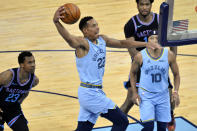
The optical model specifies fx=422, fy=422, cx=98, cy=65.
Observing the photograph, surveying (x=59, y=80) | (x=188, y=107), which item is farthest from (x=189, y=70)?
(x=59, y=80)

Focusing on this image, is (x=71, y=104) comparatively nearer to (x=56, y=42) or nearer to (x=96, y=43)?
(x=96, y=43)

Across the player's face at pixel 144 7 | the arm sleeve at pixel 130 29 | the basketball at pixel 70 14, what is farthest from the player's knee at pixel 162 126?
the basketball at pixel 70 14

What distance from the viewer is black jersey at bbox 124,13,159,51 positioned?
6.29 meters

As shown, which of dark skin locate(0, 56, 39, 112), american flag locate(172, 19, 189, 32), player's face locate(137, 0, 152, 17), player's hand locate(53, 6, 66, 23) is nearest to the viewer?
player's hand locate(53, 6, 66, 23)

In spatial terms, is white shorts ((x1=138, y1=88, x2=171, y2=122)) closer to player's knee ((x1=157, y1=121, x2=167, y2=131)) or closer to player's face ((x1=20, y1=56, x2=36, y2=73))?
player's knee ((x1=157, y1=121, x2=167, y2=131))

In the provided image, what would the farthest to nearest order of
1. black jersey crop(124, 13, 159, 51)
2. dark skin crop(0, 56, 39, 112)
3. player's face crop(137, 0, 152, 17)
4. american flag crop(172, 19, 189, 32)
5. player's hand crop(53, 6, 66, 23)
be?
black jersey crop(124, 13, 159, 51), player's face crop(137, 0, 152, 17), american flag crop(172, 19, 189, 32), dark skin crop(0, 56, 39, 112), player's hand crop(53, 6, 66, 23)

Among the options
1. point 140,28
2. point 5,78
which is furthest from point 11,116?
point 140,28

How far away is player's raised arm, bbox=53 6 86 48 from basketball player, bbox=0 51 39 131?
70 cm

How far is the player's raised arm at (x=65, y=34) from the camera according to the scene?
16.5ft

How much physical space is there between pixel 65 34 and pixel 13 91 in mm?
1221

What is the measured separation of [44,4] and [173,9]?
9.87m

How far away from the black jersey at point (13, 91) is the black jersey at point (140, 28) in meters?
1.63

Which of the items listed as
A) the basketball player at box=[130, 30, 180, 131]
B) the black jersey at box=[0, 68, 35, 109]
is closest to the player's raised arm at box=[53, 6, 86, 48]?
the basketball player at box=[130, 30, 180, 131]

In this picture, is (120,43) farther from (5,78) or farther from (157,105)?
(5,78)
